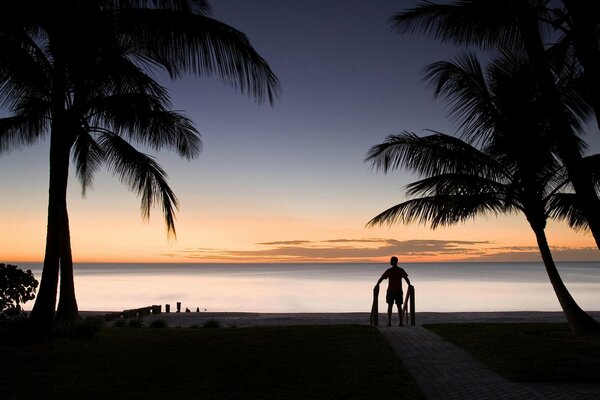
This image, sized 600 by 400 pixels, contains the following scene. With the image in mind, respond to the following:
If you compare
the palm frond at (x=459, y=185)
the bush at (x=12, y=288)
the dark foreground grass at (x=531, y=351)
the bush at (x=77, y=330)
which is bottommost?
the dark foreground grass at (x=531, y=351)

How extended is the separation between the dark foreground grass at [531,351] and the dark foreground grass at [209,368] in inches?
65.3

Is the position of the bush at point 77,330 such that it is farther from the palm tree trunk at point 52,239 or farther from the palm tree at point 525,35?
the palm tree at point 525,35

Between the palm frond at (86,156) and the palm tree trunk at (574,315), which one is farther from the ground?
the palm frond at (86,156)

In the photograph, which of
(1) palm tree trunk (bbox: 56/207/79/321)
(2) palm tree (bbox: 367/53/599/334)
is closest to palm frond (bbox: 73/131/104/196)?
(1) palm tree trunk (bbox: 56/207/79/321)

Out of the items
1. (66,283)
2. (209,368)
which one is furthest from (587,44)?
(66,283)

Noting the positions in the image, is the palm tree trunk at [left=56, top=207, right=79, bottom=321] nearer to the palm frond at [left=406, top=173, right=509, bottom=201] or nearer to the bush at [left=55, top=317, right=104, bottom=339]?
the bush at [left=55, top=317, right=104, bottom=339]

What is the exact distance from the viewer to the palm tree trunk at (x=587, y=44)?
847cm

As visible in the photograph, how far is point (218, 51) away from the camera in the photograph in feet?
33.3

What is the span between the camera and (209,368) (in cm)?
886

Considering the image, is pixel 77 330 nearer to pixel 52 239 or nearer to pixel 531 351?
pixel 52 239

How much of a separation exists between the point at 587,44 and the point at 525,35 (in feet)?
4.62

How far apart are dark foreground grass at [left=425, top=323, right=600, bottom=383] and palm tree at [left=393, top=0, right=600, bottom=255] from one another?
2.04 meters

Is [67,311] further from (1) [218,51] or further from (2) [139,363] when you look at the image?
(1) [218,51]

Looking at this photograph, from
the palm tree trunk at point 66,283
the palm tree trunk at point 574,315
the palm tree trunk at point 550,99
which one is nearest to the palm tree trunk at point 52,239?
the palm tree trunk at point 66,283
